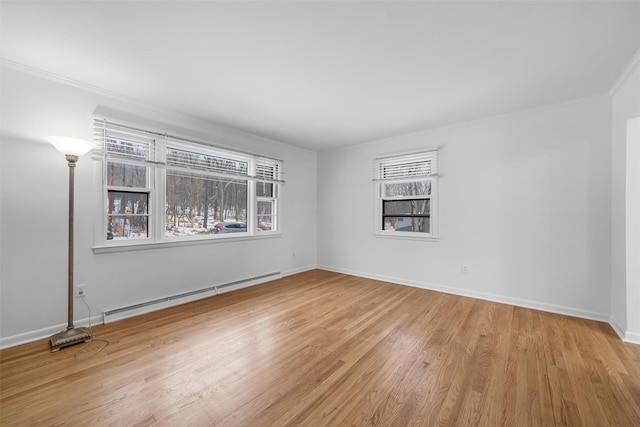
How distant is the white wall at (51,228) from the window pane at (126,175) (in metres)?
0.20

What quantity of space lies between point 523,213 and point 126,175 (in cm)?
504

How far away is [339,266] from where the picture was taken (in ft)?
17.3

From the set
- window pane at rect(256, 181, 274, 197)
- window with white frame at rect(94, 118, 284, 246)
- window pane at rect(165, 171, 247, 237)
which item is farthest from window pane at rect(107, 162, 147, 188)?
window pane at rect(256, 181, 274, 197)

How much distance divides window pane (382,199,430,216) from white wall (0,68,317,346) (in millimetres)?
3316

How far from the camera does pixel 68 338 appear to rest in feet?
7.79

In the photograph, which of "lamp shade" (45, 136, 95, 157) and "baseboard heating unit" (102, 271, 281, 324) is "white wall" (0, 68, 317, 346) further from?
"lamp shade" (45, 136, 95, 157)

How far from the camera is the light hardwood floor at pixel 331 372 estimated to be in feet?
5.12

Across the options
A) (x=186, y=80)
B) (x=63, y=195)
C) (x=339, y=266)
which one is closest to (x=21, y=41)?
(x=186, y=80)

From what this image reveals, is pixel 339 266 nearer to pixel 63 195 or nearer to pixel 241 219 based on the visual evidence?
pixel 241 219

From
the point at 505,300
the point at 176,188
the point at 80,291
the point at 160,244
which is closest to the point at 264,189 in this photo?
the point at 176,188

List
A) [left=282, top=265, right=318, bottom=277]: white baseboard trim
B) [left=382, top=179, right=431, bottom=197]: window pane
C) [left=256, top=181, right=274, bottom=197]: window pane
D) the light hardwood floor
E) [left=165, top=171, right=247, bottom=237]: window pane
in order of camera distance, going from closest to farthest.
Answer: the light hardwood floor
[left=165, top=171, right=247, bottom=237]: window pane
[left=382, top=179, right=431, bottom=197]: window pane
[left=256, top=181, right=274, bottom=197]: window pane
[left=282, top=265, right=318, bottom=277]: white baseboard trim

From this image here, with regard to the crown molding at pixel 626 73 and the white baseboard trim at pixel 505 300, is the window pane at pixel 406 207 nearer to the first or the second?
the white baseboard trim at pixel 505 300

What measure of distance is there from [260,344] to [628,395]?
8.93 ft

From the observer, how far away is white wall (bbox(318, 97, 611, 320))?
2979 mm
